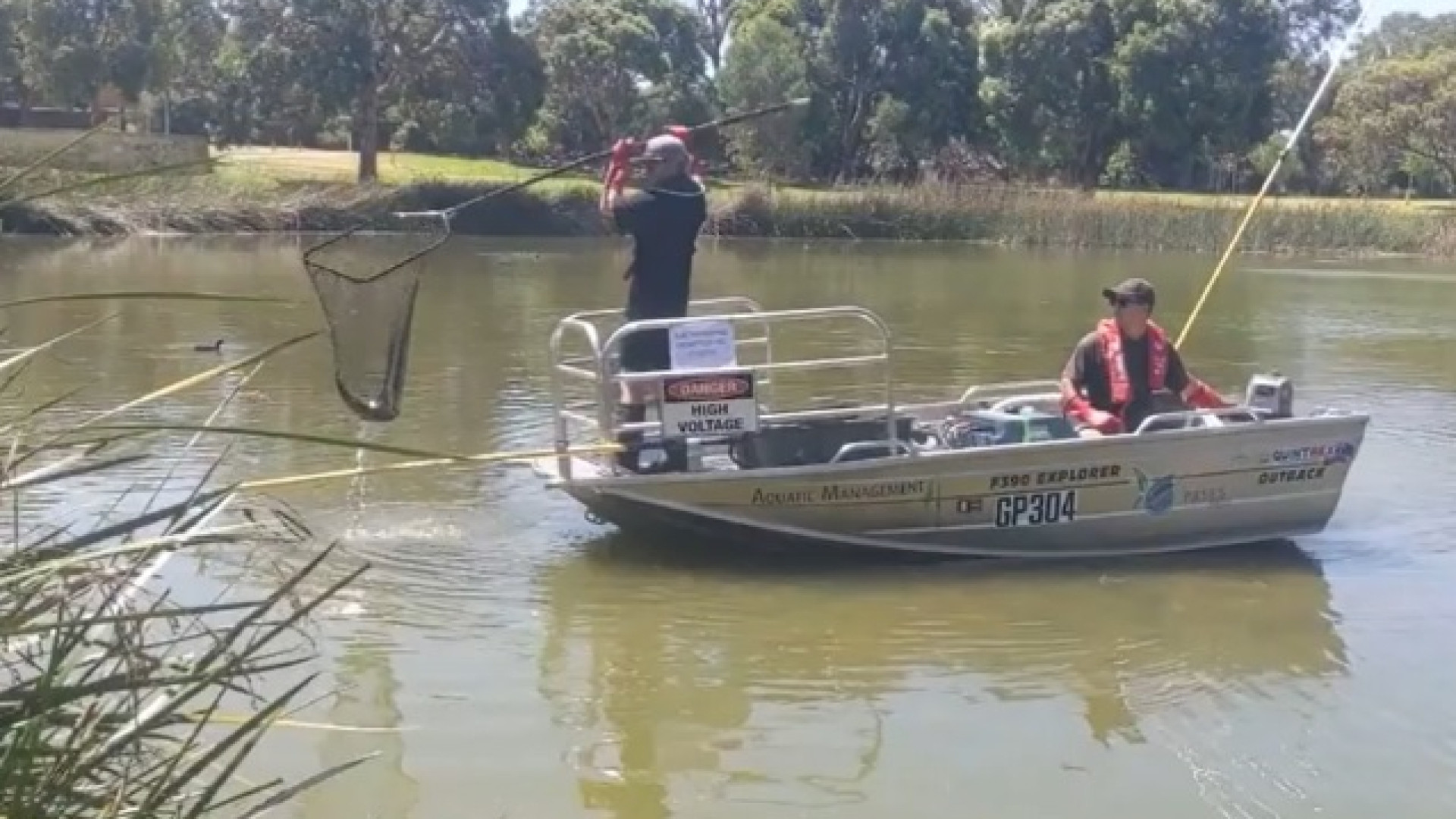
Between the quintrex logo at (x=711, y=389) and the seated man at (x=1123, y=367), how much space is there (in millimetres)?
1948

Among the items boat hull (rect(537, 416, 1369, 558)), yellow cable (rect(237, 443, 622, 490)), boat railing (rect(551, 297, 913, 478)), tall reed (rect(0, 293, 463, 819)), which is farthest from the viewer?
boat hull (rect(537, 416, 1369, 558))

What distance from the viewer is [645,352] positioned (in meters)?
9.59

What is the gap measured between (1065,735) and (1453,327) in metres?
20.8

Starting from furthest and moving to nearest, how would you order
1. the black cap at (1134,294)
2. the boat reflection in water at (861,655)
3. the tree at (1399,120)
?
the tree at (1399,120) → the black cap at (1134,294) → the boat reflection in water at (861,655)

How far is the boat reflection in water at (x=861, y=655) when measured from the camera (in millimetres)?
6906

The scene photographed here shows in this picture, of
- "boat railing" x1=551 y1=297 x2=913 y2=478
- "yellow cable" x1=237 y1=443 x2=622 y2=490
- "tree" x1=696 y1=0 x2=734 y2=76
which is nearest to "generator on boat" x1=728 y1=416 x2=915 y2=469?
"boat railing" x1=551 y1=297 x2=913 y2=478

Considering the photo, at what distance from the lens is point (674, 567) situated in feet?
31.5

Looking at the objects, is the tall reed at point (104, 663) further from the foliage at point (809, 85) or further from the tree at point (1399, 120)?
the tree at point (1399, 120)

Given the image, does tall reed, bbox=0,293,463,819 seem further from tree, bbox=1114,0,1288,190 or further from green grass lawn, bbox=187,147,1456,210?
tree, bbox=1114,0,1288,190

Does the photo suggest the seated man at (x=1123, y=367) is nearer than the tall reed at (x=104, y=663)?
No

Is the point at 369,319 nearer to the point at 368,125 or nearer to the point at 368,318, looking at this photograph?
the point at 368,318

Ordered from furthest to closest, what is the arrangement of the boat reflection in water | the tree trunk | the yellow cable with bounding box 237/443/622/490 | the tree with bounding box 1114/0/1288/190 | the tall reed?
1. the tree with bounding box 1114/0/1288/190
2. the tree trunk
3. the boat reflection in water
4. the yellow cable with bounding box 237/443/622/490
5. the tall reed

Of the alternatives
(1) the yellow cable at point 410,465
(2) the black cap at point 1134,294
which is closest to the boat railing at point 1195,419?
(2) the black cap at point 1134,294

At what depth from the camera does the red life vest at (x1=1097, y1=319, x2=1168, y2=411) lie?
10086 millimetres
